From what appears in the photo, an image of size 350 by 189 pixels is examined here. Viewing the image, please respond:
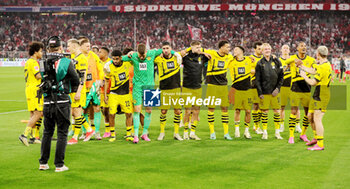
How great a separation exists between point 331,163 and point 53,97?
528cm

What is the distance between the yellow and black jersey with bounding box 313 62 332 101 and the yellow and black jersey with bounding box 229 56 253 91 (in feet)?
6.84

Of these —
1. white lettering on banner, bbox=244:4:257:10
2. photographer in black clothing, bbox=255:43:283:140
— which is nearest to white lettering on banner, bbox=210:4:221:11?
white lettering on banner, bbox=244:4:257:10

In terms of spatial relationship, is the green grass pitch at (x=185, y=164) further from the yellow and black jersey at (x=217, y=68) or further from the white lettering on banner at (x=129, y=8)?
the white lettering on banner at (x=129, y=8)

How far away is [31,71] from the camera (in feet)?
32.8

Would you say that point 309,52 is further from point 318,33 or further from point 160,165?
point 160,165

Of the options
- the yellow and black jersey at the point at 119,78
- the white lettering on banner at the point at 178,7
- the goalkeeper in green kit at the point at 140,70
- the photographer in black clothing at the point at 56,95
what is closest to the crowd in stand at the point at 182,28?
the white lettering on banner at the point at 178,7

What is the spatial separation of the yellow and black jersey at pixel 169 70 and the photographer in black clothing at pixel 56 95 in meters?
3.37

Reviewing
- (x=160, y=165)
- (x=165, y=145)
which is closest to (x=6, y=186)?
(x=160, y=165)

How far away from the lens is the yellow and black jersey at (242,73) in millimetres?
11070

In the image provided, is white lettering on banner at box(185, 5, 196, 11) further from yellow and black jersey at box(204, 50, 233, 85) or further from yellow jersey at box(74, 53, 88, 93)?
yellow jersey at box(74, 53, 88, 93)

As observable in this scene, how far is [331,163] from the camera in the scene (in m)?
8.20

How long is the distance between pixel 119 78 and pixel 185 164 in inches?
133

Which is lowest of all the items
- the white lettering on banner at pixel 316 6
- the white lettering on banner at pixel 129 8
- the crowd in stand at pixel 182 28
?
the crowd in stand at pixel 182 28

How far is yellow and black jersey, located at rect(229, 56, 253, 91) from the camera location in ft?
36.3
